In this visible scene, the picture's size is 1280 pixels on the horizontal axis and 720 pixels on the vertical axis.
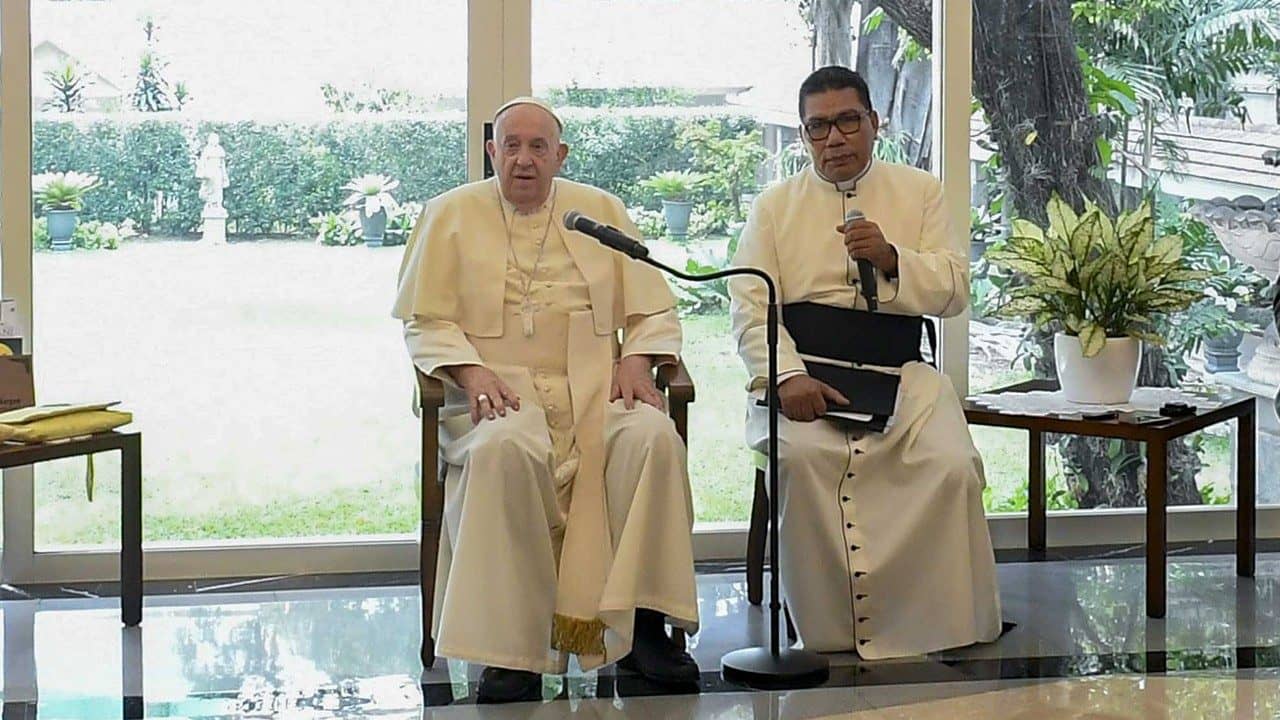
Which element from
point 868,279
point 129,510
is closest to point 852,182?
point 868,279

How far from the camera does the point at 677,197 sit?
513 centimetres

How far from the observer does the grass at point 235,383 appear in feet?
15.8

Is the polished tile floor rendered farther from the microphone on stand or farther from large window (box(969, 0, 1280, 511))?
large window (box(969, 0, 1280, 511))

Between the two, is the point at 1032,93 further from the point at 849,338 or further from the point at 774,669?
the point at 774,669

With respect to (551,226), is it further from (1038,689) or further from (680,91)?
(1038,689)

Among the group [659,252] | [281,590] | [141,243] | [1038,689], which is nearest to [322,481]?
[281,590]

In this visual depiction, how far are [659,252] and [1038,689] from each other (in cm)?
175

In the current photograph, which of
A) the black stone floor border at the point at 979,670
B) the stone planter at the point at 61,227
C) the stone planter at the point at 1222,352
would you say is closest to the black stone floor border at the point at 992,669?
the black stone floor border at the point at 979,670

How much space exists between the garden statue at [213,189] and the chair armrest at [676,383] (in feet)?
4.51

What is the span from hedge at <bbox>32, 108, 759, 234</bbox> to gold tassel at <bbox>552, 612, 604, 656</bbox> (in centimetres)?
151

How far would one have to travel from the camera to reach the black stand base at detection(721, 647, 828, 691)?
4.01 meters

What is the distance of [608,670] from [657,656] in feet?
0.45

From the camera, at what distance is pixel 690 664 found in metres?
4.05

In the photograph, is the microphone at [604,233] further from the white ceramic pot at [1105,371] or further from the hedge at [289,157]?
the white ceramic pot at [1105,371]
